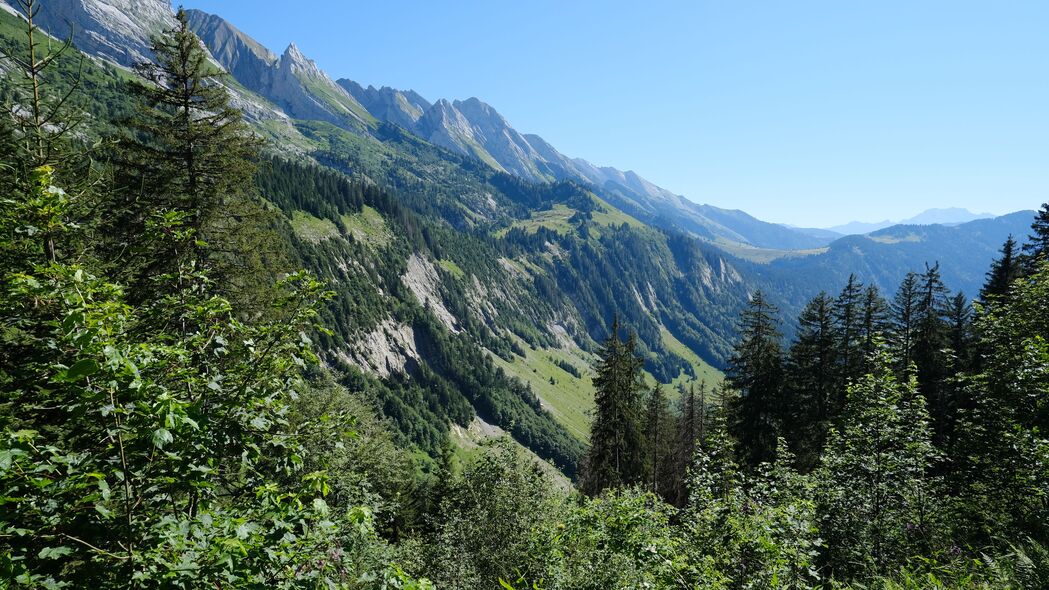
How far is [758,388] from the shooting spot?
1604 inches

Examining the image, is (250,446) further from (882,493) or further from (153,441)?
(882,493)

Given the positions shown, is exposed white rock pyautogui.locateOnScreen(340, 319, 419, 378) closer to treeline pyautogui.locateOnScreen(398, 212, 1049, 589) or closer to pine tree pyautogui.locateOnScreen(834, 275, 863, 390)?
pine tree pyautogui.locateOnScreen(834, 275, 863, 390)

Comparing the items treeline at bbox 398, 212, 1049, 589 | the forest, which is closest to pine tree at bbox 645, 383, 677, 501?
the forest

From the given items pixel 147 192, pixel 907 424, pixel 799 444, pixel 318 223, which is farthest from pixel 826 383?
pixel 318 223

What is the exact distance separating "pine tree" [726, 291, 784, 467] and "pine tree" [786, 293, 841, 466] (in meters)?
1.27

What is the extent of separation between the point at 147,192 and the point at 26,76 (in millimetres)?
9658

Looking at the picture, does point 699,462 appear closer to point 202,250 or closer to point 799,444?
point 202,250

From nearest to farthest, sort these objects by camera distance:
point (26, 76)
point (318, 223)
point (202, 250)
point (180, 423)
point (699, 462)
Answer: point (180, 423), point (26, 76), point (699, 462), point (202, 250), point (318, 223)

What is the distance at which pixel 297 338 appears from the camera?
22.0 feet

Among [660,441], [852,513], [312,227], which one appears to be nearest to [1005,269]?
[660,441]

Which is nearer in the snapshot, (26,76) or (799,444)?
(26,76)

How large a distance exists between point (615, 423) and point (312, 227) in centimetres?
15926

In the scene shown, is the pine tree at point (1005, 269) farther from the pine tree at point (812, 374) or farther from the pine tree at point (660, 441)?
the pine tree at point (660, 441)

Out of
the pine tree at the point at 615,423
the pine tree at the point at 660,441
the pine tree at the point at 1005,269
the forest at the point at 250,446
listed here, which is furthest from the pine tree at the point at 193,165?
the pine tree at the point at 1005,269
